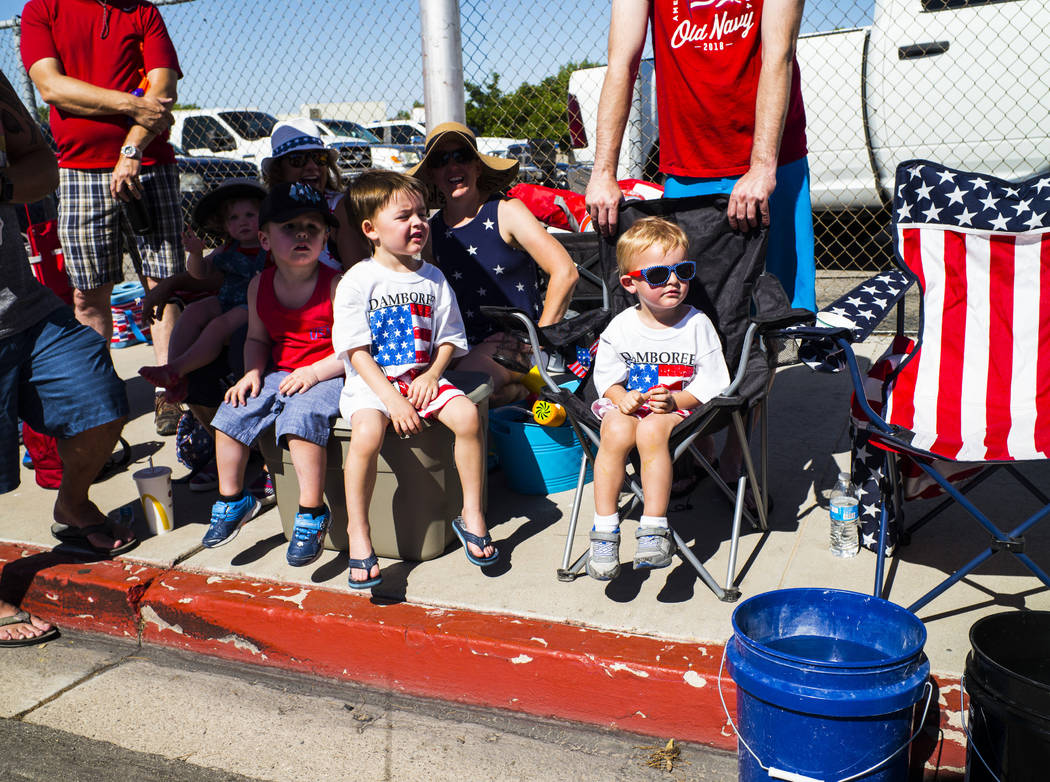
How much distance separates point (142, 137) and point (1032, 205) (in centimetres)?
381

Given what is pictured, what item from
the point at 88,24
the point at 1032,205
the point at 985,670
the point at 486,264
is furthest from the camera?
the point at 88,24

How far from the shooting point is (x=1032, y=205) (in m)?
2.97

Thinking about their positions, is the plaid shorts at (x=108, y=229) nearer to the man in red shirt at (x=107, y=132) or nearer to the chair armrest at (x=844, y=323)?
the man in red shirt at (x=107, y=132)

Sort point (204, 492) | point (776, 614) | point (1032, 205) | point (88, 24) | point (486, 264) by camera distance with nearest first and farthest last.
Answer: point (776, 614)
point (1032, 205)
point (486, 264)
point (204, 492)
point (88, 24)

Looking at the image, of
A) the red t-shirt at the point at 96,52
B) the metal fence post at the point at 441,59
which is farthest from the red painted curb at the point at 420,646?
the metal fence post at the point at 441,59

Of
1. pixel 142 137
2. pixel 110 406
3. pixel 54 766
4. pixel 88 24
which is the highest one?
pixel 88 24

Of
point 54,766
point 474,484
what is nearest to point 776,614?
point 474,484

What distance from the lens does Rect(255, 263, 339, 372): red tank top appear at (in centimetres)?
346

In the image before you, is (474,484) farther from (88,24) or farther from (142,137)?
(88,24)

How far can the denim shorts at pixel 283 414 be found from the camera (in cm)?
311

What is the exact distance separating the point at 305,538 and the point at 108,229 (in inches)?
90.9

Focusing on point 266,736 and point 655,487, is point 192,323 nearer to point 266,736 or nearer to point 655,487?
point 266,736

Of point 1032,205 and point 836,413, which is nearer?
point 1032,205

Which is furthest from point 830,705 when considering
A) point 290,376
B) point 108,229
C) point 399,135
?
point 399,135
